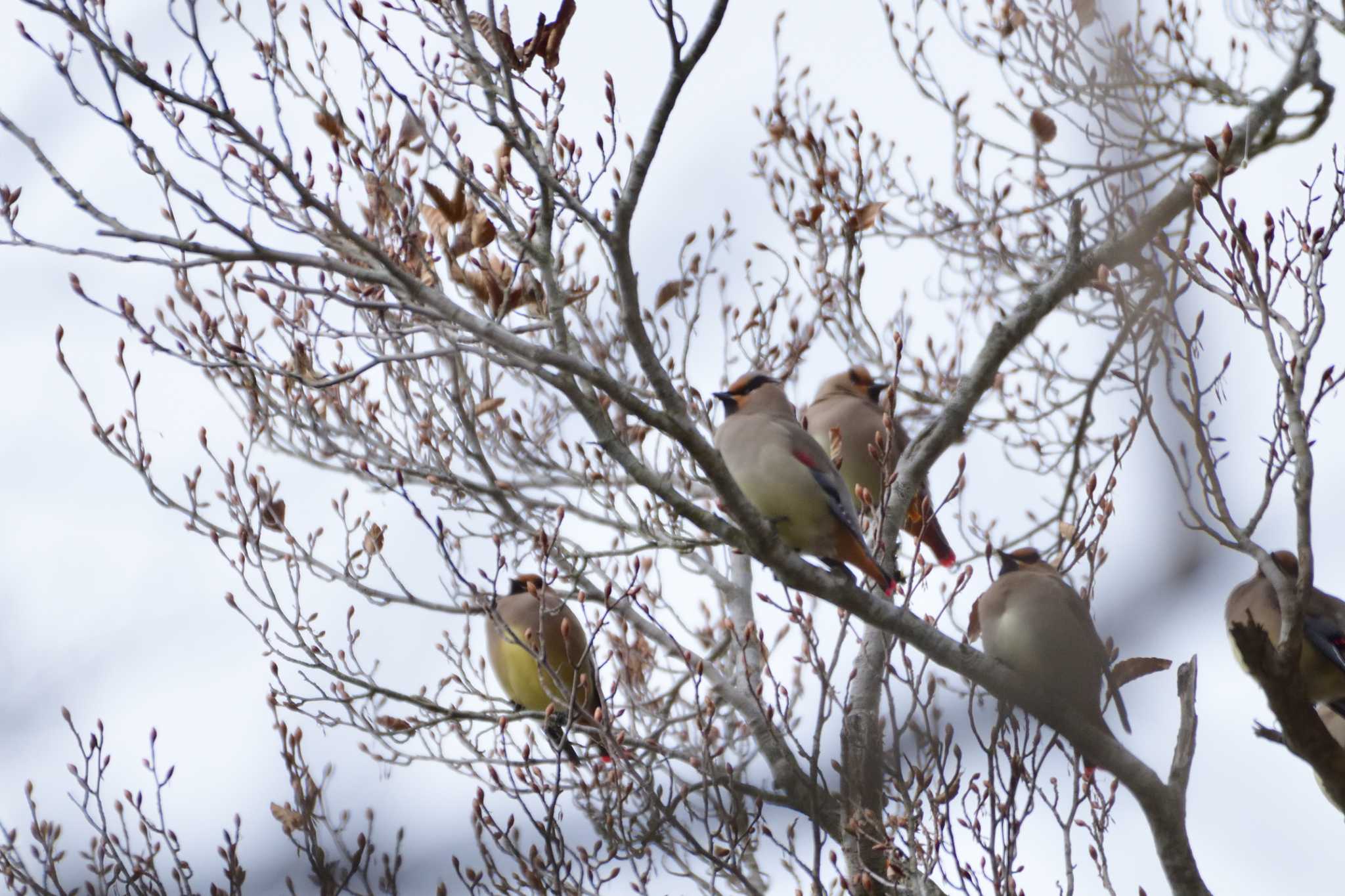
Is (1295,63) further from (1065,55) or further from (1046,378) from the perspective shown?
(1046,378)

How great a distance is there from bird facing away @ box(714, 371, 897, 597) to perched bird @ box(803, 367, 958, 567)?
1.16 m

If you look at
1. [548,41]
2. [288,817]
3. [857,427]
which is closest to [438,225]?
[548,41]

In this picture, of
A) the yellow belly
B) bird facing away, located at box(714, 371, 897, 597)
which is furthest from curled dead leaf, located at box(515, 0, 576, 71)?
the yellow belly

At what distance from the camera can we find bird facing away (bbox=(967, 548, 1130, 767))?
177 inches

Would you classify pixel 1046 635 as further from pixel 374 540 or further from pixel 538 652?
pixel 374 540

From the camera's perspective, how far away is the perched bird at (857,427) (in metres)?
6.20

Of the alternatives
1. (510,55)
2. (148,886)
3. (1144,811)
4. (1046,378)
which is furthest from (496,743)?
(1046,378)

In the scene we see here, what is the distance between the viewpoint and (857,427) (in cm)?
655

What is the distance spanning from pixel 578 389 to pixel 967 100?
13.7 feet

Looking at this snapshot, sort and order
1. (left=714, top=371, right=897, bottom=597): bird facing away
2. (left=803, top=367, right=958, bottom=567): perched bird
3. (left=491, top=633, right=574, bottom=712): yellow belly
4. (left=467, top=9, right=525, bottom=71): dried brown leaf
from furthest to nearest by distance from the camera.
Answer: (left=803, top=367, right=958, bottom=567): perched bird
(left=491, top=633, right=574, bottom=712): yellow belly
(left=714, top=371, right=897, bottom=597): bird facing away
(left=467, top=9, right=525, bottom=71): dried brown leaf

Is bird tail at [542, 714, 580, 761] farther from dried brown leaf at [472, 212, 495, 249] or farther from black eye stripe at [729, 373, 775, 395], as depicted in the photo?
dried brown leaf at [472, 212, 495, 249]

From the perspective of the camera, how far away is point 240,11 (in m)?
4.61

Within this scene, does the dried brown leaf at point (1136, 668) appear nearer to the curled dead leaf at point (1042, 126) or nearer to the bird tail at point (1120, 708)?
the bird tail at point (1120, 708)

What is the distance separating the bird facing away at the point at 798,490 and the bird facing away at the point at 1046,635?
1.59 ft
